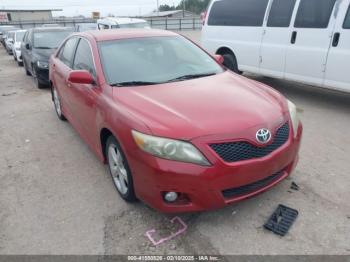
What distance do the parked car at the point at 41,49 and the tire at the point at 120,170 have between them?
6086 mm

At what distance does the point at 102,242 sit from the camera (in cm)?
280

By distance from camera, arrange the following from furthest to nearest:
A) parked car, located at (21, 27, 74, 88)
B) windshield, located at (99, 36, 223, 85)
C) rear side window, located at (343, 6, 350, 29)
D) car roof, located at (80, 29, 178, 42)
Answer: parked car, located at (21, 27, 74, 88) → rear side window, located at (343, 6, 350, 29) → car roof, located at (80, 29, 178, 42) → windshield, located at (99, 36, 223, 85)

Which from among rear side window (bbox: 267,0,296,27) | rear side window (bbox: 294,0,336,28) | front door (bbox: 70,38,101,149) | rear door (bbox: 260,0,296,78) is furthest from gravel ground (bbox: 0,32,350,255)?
rear side window (bbox: 267,0,296,27)

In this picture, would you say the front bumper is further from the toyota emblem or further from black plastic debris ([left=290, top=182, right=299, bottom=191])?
black plastic debris ([left=290, top=182, right=299, bottom=191])

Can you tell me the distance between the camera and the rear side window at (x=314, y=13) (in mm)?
5706

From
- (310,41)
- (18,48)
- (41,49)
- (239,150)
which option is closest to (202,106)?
(239,150)

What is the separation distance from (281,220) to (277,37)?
4.68 m

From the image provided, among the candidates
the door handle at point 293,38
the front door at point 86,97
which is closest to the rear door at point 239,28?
the door handle at point 293,38

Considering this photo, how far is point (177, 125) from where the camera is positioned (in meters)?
2.68

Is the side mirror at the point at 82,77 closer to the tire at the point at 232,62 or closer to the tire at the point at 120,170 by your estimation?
the tire at the point at 120,170

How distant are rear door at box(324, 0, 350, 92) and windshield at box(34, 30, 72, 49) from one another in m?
7.43

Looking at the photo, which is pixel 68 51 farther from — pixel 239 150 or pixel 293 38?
pixel 293 38

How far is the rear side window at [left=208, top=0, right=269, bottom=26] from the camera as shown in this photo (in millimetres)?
7020

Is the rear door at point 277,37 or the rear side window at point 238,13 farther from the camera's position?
the rear side window at point 238,13
